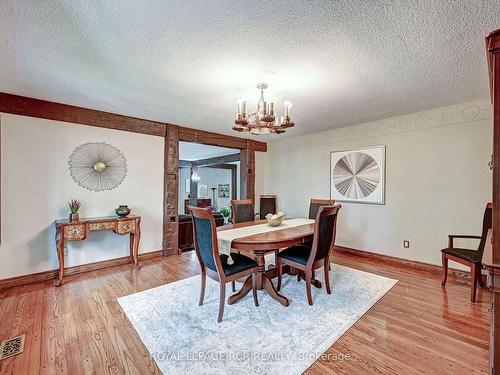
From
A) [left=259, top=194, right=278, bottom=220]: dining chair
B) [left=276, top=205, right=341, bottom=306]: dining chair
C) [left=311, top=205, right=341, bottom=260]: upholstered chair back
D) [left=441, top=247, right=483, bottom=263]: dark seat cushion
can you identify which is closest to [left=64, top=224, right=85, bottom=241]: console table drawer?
[left=276, top=205, right=341, bottom=306]: dining chair

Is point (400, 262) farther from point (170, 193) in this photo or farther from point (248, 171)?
point (170, 193)

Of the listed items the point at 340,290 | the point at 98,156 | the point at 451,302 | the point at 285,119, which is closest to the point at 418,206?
the point at 451,302

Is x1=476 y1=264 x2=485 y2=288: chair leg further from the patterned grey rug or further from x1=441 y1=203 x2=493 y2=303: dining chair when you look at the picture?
the patterned grey rug

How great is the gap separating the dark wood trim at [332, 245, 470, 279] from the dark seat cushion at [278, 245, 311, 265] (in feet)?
4.79

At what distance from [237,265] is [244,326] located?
1.72 ft

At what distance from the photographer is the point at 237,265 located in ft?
7.50

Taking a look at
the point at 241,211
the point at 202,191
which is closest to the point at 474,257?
the point at 241,211

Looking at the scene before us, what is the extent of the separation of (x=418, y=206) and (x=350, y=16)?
3.05m

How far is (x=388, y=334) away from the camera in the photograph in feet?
6.26

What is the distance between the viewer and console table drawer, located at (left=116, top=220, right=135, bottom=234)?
3254 millimetres

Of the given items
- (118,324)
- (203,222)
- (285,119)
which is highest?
(285,119)

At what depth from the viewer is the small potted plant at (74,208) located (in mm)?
2984

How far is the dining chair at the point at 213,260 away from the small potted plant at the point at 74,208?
181 centimetres

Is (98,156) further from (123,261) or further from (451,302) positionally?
(451,302)
